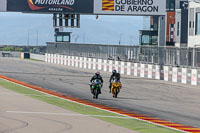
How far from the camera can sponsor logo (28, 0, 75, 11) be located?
165ft

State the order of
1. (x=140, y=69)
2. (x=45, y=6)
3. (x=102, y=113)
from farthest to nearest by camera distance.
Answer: (x=45, y=6), (x=140, y=69), (x=102, y=113)

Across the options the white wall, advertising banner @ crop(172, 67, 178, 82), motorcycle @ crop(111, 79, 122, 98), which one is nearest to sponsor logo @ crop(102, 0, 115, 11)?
the white wall

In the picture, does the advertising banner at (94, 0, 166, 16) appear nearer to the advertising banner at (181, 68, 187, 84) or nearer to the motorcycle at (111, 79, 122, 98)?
the advertising banner at (181, 68, 187, 84)

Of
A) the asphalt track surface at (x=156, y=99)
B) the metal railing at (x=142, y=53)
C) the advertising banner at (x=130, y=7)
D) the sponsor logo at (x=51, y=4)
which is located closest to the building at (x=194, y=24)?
the metal railing at (x=142, y=53)

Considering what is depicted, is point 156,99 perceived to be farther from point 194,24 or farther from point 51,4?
point 194,24

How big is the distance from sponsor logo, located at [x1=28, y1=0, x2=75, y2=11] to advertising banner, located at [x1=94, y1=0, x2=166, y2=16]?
2.72 m

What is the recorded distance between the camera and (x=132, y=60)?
153 feet

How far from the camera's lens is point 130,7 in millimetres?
52250

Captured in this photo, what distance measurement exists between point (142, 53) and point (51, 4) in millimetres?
10252

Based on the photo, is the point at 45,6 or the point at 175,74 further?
the point at 45,6

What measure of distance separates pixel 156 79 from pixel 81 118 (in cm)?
2491

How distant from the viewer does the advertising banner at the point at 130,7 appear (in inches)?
2039

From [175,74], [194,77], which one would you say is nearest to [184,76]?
[175,74]

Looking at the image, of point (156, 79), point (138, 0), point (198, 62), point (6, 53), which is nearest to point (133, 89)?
point (198, 62)
